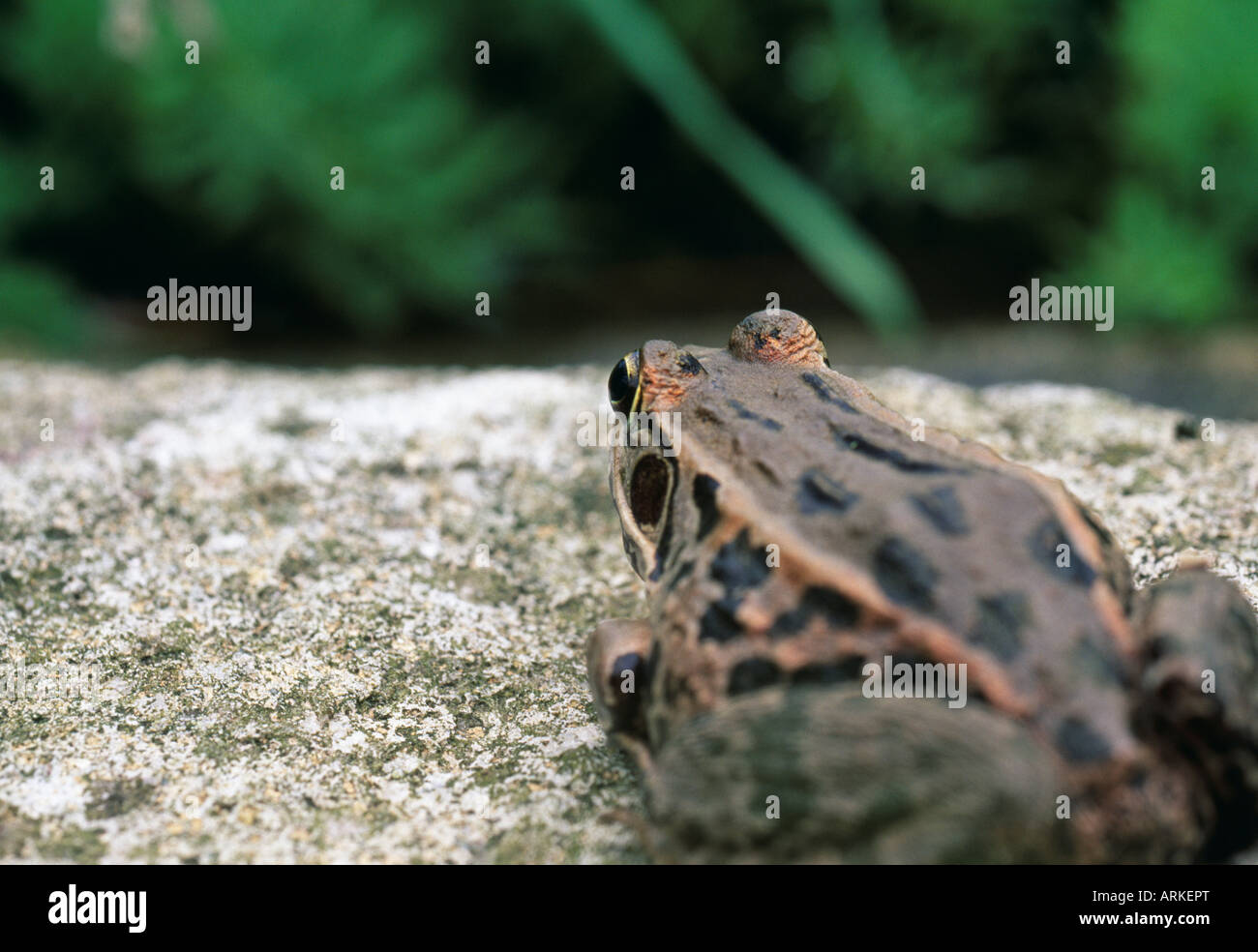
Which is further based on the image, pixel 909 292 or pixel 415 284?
pixel 909 292

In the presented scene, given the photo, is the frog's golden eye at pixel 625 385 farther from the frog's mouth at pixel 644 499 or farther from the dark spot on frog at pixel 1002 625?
the dark spot on frog at pixel 1002 625

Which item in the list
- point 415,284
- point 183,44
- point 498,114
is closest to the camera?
point 183,44

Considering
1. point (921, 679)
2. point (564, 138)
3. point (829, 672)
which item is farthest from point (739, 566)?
point (564, 138)

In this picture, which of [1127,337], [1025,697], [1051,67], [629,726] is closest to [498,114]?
[1051,67]

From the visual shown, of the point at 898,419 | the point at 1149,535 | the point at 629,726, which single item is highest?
the point at 898,419

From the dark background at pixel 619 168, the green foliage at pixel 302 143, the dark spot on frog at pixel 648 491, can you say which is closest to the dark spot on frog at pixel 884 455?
the dark spot on frog at pixel 648 491

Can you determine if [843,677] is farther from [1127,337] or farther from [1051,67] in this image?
[1051,67]

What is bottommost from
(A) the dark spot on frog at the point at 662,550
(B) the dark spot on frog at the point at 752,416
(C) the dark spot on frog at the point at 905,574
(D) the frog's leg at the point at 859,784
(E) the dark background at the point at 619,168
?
(D) the frog's leg at the point at 859,784

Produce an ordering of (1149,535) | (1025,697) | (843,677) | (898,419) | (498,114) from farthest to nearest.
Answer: (498,114) → (1149,535) → (898,419) → (843,677) → (1025,697)
